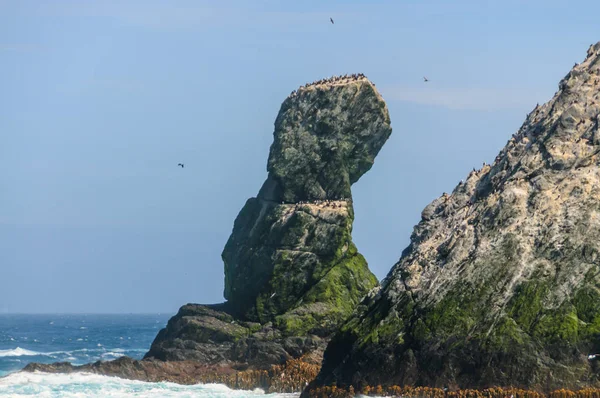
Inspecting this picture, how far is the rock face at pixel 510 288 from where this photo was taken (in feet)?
203

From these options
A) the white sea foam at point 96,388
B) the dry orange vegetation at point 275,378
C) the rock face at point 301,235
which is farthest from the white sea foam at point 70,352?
the dry orange vegetation at point 275,378

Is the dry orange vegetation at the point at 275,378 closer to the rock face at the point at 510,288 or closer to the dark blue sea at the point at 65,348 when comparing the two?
the rock face at the point at 510,288

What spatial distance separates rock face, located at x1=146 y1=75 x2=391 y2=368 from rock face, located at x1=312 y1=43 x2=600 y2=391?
1925 cm

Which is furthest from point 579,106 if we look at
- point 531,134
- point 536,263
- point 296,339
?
point 296,339

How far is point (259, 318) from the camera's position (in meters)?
93.8

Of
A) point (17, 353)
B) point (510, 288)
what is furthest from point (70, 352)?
point (510, 288)

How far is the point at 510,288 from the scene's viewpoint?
65.5 metres

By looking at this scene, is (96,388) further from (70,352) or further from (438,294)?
(70,352)

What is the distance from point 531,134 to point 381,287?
13585 mm

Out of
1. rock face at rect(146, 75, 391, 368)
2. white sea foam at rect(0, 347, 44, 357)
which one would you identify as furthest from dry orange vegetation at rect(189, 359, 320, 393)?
white sea foam at rect(0, 347, 44, 357)

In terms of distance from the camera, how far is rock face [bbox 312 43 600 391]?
61.8m

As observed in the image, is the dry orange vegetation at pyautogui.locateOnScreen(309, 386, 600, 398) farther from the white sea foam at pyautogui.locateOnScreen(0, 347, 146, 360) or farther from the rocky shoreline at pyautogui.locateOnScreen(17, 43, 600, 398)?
the white sea foam at pyautogui.locateOnScreen(0, 347, 146, 360)

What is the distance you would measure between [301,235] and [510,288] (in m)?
32.0

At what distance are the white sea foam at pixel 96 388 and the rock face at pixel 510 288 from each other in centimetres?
940
